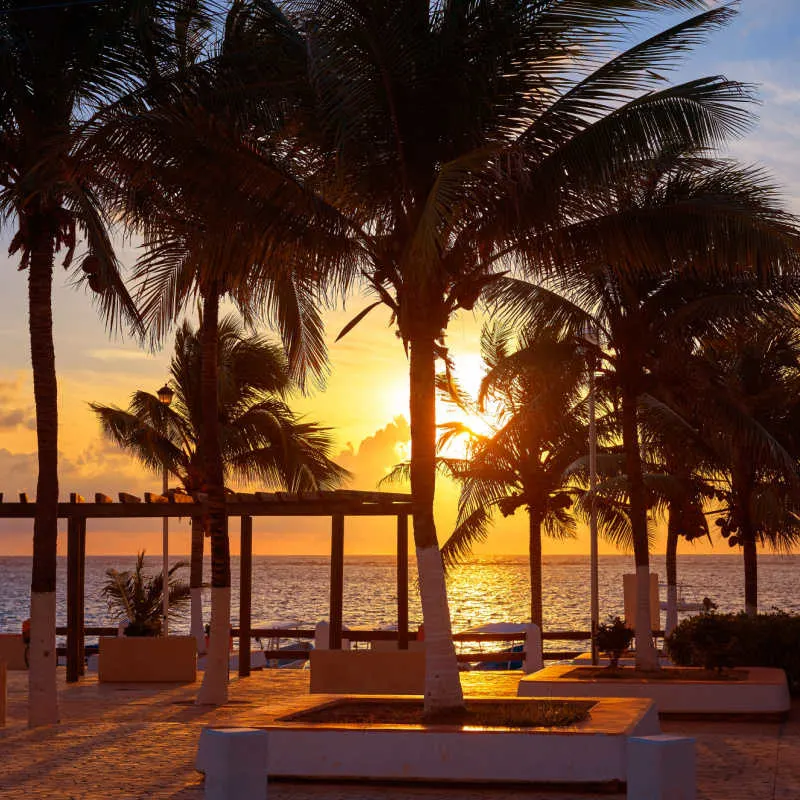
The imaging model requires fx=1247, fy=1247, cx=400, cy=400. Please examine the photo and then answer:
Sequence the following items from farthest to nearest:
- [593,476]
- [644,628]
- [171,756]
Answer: [593,476]
[644,628]
[171,756]

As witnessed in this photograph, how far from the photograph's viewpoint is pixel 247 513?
21734 millimetres

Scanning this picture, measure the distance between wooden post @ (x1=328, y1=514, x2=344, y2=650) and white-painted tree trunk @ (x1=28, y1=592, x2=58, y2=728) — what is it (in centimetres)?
607

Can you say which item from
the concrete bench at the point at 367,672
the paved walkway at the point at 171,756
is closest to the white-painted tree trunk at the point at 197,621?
the paved walkway at the point at 171,756

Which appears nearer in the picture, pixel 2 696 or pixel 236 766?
pixel 236 766

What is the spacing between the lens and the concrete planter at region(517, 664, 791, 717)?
16.8m

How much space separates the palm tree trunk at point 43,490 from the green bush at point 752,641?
32.1 ft

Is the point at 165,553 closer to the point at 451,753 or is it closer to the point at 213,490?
the point at 213,490

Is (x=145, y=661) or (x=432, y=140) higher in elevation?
(x=432, y=140)

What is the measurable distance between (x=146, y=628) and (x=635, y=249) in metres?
15.2

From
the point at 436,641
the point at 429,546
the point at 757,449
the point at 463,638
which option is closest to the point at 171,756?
the point at 436,641

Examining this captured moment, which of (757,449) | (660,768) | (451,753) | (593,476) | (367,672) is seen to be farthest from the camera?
(593,476)

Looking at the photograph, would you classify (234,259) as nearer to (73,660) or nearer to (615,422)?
(73,660)

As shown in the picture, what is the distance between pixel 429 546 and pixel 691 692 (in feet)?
19.1

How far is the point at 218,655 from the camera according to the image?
731 inches
